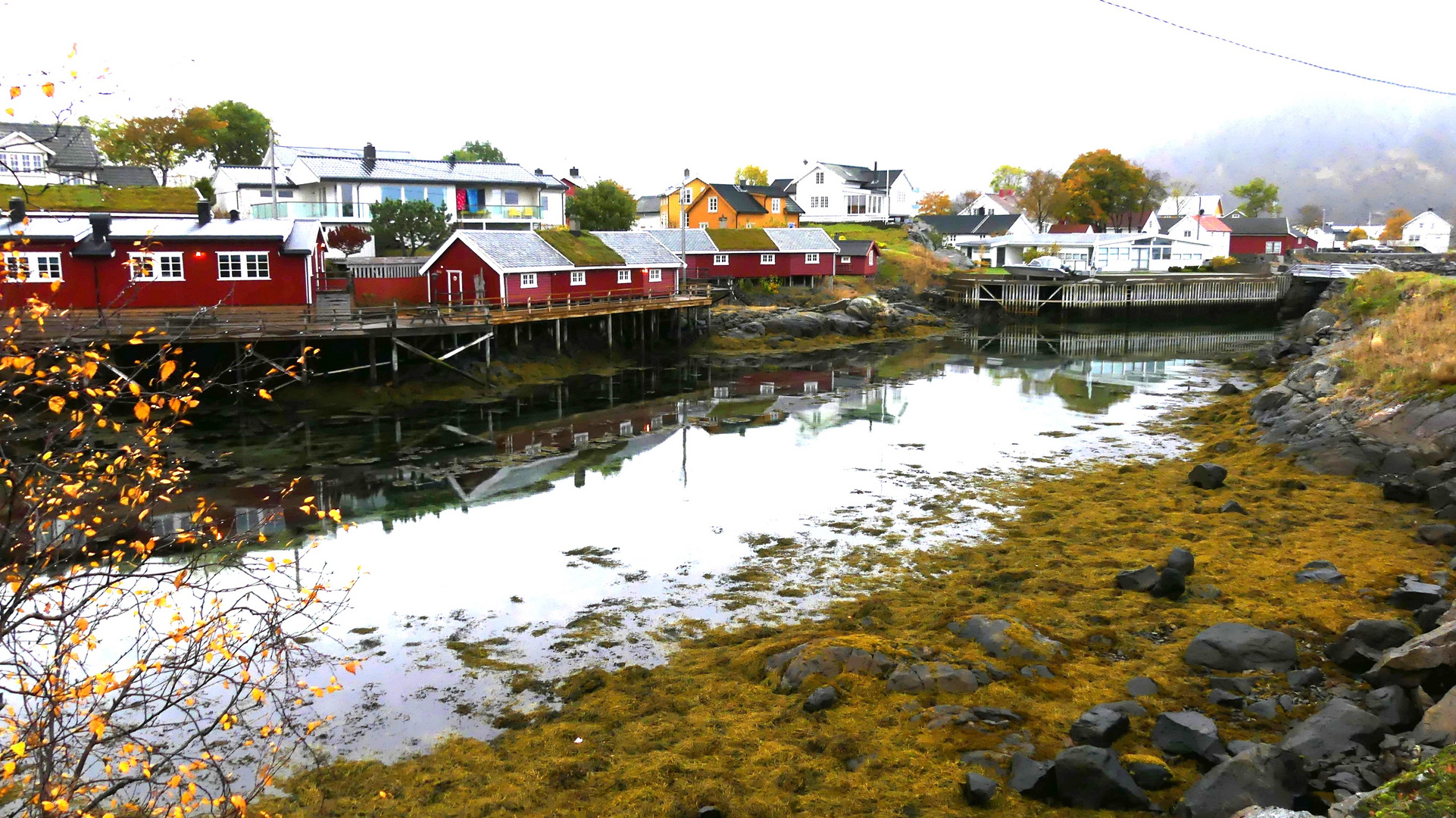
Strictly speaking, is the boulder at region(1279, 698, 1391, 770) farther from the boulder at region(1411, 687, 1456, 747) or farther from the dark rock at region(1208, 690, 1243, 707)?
the dark rock at region(1208, 690, 1243, 707)

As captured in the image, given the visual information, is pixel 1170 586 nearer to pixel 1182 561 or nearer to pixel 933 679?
pixel 1182 561

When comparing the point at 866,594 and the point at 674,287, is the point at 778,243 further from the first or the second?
the point at 866,594

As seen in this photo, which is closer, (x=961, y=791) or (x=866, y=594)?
(x=961, y=791)

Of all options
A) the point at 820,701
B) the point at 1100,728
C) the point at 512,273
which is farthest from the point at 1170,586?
the point at 512,273

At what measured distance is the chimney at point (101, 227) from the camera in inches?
1287

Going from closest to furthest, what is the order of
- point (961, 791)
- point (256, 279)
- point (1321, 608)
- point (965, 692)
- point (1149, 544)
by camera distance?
point (961, 791) → point (965, 692) → point (1321, 608) → point (1149, 544) → point (256, 279)

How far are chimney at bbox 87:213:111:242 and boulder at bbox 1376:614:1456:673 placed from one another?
1414 inches

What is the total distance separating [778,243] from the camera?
62906 mm

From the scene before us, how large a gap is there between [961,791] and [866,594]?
6639 mm

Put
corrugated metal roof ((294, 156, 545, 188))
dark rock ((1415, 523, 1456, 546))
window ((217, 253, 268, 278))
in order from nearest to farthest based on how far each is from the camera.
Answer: dark rock ((1415, 523, 1456, 546)) < window ((217, 253, 268, 278)) < corrugated metal roof ((294, 156, 545, 188))

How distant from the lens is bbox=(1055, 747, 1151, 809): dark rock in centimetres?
957

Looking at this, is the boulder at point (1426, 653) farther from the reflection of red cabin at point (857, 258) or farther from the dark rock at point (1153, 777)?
the reflection of red cabin at point (857, 258)

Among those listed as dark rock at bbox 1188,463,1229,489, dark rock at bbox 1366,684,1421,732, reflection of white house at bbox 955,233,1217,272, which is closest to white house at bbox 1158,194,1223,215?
reflection of white house at bbox 955,233,1217,272

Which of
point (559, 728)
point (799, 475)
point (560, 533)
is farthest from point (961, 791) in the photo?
point (799, 475)
